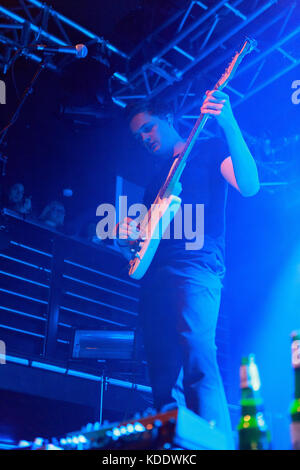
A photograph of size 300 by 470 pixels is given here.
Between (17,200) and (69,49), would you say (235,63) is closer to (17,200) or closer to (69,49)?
(69,49)

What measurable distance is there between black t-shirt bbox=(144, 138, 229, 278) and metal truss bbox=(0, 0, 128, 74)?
3.20 m

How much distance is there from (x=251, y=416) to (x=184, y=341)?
37.8 inches

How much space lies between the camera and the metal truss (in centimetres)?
598

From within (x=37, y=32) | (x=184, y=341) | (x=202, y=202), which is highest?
(x=37, y=32)

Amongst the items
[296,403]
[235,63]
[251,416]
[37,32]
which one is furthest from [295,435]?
[37,32]

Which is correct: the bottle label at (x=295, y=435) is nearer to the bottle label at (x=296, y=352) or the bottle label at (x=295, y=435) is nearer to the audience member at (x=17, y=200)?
the bottle label at (x=296, y=352)

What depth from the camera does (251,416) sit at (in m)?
1.58

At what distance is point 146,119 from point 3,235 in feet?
9.13

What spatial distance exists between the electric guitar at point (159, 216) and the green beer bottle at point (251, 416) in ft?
4.68

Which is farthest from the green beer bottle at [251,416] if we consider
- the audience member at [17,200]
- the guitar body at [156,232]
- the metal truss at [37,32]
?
the audience member at [17,200]

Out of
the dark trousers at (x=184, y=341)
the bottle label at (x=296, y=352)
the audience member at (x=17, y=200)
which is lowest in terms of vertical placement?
the bottle label at (x=296, y=352)

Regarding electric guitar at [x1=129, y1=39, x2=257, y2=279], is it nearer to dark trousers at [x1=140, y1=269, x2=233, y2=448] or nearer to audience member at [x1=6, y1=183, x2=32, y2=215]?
dark trousers at [x1=140, y1=269, x2=233, y2=448]

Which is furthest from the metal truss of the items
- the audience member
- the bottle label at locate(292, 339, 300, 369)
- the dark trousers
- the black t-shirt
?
the bottle label at locate(292, 339, 300, 369)

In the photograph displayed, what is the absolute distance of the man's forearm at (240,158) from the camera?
289cm
